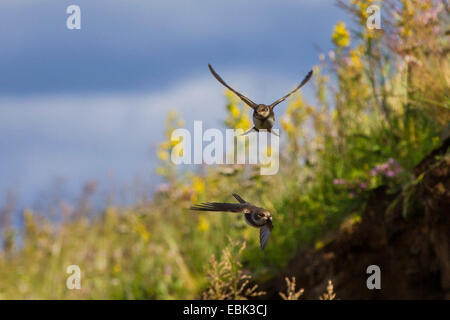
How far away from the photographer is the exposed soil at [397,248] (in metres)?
3.52

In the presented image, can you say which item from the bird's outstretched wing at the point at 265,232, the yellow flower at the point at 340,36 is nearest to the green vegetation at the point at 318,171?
the yellow flower at the point at 340,36

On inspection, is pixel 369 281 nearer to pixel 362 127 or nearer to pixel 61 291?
pixel 362 127

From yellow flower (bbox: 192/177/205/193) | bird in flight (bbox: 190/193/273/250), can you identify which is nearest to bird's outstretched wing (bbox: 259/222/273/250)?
bird in flight (bbox: 190/193/273/250)

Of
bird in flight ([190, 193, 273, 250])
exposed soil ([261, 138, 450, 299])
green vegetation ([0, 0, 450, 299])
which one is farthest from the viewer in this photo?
green vegetation ([0, 0, 450, 299])

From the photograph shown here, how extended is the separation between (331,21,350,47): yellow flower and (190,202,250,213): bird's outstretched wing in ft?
14.8

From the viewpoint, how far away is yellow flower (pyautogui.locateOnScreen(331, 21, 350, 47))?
17.2 feet

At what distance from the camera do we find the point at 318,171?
5.17 metres

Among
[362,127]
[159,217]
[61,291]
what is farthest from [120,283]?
[362,127]

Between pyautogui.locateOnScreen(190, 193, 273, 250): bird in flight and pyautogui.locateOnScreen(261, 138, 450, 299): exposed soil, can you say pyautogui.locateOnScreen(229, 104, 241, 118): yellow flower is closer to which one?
pyautogui.locateOnScreen(261, 138, 450, 299): exposed soil

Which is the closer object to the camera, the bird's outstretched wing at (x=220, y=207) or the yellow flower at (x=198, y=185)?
the bird's outstretched wing at (x=220, y=207)

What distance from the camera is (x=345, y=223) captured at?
162 inches

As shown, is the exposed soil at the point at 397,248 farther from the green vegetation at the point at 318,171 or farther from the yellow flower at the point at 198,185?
the yellow flower at the point at 198,185

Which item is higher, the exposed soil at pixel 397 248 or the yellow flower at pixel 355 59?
the yellow flower at pixel 355 59
